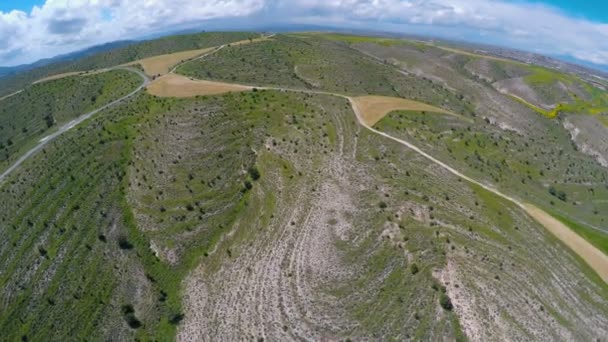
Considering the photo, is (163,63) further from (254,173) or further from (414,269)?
(414,269)

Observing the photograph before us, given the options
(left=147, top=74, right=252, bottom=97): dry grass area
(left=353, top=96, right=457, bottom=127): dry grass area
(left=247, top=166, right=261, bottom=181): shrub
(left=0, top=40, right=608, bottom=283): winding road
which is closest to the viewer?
(left=0, top=40, right=608, bottom=283): winding road

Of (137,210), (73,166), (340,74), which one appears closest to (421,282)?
(137,210)

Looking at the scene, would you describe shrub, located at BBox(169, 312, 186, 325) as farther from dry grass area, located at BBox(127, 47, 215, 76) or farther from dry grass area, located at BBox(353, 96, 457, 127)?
dry grass area, located at BBox(127, 47, 215, 76)

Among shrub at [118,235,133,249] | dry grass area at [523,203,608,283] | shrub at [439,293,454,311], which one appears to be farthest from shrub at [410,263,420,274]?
shrub at [118,235,133,249]

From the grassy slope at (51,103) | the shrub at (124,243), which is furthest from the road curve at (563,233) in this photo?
the grassy slope at (51,103)

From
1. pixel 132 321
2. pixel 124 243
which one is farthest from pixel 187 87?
pixel 132 321
